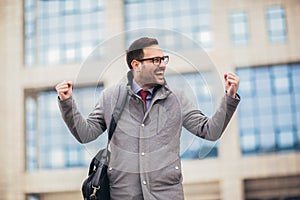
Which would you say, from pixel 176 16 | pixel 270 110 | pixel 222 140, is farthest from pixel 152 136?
pixel 222 140

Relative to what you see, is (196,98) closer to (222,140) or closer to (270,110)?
(270,110)

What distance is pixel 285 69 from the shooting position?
7.11m

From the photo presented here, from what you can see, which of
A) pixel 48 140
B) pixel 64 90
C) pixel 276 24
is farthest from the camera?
pixel 276 24

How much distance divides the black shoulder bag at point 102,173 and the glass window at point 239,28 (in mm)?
5342

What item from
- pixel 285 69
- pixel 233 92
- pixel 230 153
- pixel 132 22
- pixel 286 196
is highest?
pixel 132 22

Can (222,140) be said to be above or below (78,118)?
below

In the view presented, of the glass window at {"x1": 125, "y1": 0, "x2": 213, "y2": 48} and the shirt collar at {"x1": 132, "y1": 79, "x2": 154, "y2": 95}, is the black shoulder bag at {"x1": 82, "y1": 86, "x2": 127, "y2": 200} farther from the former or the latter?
the glass window at {"x1": 125, "y1": 0, "x2": 213, "y2": 48}

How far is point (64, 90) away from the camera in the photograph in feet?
6.26

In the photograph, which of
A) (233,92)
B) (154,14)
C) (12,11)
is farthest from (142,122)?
(12,11)

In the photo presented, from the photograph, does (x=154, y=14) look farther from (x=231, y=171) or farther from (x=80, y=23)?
(x=231, y=171)

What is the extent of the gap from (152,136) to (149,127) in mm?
29

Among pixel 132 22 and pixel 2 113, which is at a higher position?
pixel 132 22

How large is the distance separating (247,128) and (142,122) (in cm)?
514

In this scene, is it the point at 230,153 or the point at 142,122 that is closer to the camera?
the point at 142,122
